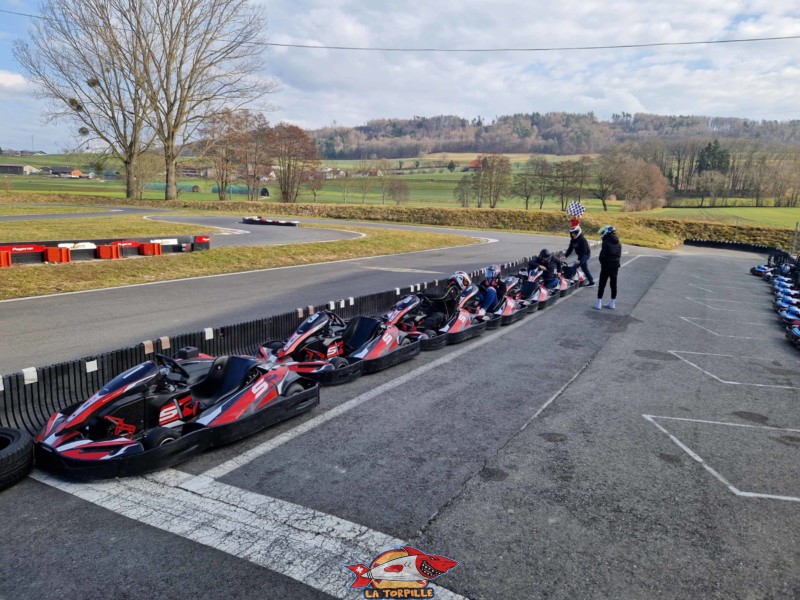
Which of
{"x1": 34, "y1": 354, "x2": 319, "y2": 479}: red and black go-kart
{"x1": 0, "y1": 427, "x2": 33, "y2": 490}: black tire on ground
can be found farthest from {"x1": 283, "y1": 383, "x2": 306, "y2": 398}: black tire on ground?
{"x1": 0, "y1": 427, "x2": 33, "y2": 490}: black tire on ground

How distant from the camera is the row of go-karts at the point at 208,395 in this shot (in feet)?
13.4

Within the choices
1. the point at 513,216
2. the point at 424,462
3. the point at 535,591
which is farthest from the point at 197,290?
the point at 513,216

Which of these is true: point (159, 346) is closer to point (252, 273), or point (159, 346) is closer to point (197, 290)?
point (197, 290)

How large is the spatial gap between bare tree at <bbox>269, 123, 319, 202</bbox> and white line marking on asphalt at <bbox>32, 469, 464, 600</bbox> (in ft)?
186

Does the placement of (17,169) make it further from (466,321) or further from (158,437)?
(158,437)

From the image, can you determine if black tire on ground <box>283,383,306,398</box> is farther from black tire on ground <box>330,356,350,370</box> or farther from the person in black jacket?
the person in black jacket

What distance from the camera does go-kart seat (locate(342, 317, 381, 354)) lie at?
7008 mm

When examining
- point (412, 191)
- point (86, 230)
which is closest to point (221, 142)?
point (86, 230)

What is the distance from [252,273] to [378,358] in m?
8.99

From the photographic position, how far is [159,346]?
598 cm

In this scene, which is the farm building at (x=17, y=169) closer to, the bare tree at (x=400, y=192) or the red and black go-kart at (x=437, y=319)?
the bare tree at (x=400, y=192)

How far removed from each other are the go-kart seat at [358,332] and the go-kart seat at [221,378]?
1894 millimetres

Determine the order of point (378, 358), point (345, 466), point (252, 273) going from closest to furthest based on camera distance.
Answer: point (345, 466)
point (378, 358)
point (252, 273)
